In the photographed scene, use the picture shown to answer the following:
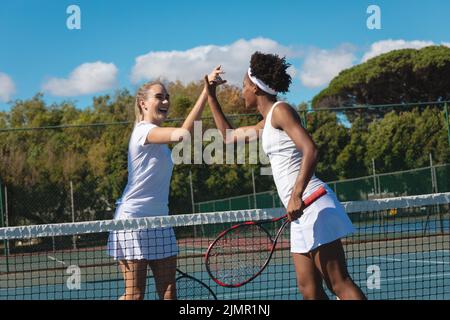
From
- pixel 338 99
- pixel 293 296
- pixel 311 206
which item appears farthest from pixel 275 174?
pixel 338 99

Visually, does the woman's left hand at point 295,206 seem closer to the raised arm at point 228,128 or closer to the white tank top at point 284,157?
the white tank top at point 284,157

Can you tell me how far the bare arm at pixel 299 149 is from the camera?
341 centimetres

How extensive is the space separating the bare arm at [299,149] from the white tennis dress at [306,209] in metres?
0.10

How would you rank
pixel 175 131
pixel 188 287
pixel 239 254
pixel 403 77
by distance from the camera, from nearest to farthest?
pixel 175 131 → pixel 188 287 → pixel 239 254 → pixel 403 77

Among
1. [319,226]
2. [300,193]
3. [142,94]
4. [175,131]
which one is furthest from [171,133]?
[319,226]

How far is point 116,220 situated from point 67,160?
13761 mm

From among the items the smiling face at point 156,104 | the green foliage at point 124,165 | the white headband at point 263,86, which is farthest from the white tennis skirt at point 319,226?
the green foliage at point 124,165

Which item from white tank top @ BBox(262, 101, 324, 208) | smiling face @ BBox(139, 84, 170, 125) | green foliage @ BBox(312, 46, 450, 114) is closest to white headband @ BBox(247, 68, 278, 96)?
white tank top @ BBox(262, 101, 324, 208)

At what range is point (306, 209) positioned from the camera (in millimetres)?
3555

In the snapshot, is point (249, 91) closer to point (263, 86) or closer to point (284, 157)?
point (263, 86)

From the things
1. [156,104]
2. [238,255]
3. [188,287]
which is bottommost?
[188,287]

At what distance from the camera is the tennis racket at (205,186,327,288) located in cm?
423

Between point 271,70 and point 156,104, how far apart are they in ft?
2.18

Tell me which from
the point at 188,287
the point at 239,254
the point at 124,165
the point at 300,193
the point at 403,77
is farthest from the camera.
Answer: the point at 403,77
